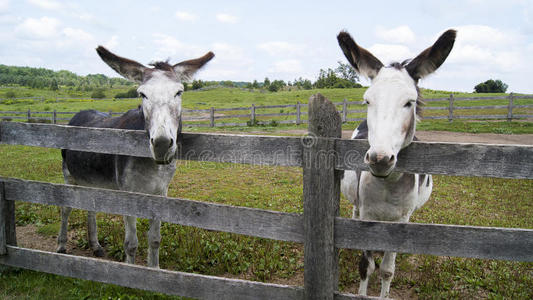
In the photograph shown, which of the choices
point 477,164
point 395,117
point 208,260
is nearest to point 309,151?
point 395,117

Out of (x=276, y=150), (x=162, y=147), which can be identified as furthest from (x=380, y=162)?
(x=162, y=147)

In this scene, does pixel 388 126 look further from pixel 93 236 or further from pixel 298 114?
pixel 298 114

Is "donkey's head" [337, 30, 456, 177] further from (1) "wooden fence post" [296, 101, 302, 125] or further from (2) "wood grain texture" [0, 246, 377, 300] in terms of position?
(1) "wooden fence post" [296, 101, 302, 125]

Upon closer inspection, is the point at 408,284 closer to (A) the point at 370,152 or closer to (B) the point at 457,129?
(A) the point at 370,152

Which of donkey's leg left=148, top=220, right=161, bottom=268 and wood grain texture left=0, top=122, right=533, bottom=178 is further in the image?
donkey's leg left=148, top=220, right=161, bottom=268

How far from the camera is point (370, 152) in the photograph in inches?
87.7

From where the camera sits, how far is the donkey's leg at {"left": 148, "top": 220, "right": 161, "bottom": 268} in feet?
12.9

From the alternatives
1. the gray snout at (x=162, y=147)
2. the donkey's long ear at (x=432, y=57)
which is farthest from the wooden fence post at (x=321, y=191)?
the gray snout at (x=162, y=147)

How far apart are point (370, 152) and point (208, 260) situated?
3173 millimetres

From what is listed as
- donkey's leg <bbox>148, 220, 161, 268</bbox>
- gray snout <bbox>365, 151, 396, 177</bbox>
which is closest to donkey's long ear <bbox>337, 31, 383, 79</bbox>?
gray snout <bbox>365, 151, 396, 177</bbox>

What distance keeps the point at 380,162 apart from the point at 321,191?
1.61ft

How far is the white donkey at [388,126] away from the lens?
7.64 ft

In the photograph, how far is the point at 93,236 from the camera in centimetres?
502

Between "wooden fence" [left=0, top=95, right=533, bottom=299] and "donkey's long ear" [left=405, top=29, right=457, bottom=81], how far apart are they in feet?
2.63
